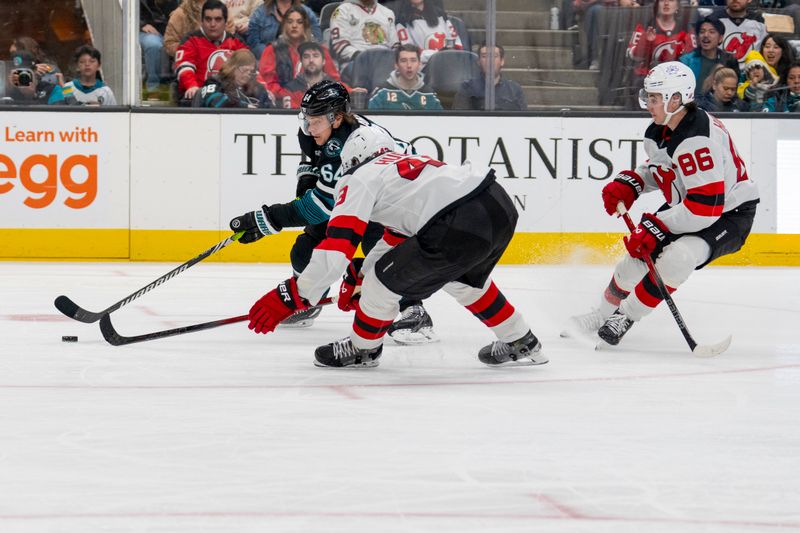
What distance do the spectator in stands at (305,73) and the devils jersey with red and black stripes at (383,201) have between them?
414 centimetres

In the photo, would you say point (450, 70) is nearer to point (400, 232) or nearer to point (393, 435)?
point (400, 232)

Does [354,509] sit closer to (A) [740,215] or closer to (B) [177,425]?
(B) [177,425]

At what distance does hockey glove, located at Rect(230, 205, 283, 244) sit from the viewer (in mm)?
3785

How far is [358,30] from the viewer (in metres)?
7.30

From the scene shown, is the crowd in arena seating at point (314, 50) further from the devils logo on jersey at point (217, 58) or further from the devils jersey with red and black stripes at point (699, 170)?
the devils jersey with red and black stripes at point (699, 170)

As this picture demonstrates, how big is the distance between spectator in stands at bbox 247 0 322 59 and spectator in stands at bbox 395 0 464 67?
1.72ft

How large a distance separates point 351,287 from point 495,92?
3798mm

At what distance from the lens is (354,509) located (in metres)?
1.77

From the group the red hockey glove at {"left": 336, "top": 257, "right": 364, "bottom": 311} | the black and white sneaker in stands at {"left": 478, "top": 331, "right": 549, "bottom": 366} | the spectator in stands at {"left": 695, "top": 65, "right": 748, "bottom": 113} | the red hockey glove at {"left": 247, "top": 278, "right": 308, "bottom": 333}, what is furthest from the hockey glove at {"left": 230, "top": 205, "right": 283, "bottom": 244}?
the spectator in stands at {"left": 695, "top": 65, "right": 748, "bottom": 113}

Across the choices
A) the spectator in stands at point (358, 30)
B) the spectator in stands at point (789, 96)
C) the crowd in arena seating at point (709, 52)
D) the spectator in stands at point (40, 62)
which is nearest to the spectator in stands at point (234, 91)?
the spectator in stands at point (358, 30)

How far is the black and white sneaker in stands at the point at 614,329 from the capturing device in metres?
3.79

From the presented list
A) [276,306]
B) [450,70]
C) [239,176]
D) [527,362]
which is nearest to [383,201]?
[276,306]

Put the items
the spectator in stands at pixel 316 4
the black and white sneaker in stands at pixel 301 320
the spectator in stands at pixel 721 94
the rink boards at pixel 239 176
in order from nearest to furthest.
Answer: the black and white sneaker in stands at pixel 301 320 → the rink boards at pixel 239 176 → the spectator in stands at pixel 316 4 → the spectator in stands at pixel 721 94

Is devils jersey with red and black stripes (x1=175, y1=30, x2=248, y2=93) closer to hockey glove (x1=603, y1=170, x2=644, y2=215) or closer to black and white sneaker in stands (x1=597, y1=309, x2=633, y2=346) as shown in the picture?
hockey glove (x1=603, y1=170, x2=644, y2=215)
